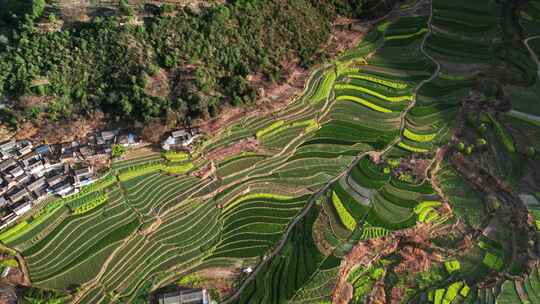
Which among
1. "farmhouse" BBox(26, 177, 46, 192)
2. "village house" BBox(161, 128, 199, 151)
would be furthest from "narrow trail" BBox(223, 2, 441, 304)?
"farmhouse" BBox(26, 177, 46, 192)

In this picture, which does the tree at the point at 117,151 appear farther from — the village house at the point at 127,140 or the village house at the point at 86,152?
the village house at the point at 86,152

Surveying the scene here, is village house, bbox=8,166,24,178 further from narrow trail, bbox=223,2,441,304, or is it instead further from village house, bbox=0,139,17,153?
narrow trail, bbox=223,2,441,304

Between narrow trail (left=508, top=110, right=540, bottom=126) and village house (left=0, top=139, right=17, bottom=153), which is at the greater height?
village house (left=0, top=139, right=17, bottom=153)

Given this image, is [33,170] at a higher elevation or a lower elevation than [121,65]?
lower

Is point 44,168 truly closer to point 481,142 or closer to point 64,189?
point 64,189

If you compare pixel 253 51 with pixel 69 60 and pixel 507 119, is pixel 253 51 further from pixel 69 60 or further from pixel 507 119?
pixel 507 119

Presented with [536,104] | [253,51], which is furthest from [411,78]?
[253,51]

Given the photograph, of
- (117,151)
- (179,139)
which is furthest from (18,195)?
(179,139)
